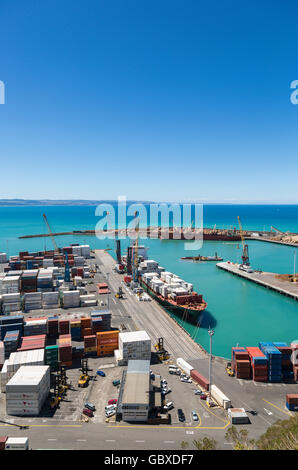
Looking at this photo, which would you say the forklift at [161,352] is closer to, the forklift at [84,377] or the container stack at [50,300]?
the forklift at [84,377]

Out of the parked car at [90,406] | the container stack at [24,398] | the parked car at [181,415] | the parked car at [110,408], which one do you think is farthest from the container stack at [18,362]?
the parked car at [181,415]

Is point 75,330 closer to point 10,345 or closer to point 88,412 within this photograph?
point 10,345

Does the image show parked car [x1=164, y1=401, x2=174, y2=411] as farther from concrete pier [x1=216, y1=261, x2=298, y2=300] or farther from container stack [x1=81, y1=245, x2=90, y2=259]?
container stack [x1=81, y1=245, x2=90, y2=259]

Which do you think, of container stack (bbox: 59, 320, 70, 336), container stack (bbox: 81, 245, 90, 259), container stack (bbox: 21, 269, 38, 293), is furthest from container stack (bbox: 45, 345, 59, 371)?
container stack (bbox: 81, 245, 90, 259)

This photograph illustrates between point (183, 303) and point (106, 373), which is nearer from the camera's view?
point (106, 373)

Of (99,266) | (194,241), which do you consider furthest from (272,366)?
(194,241)

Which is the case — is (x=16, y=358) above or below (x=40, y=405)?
above

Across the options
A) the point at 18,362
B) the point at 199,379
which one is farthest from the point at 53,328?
the point at 199,379
